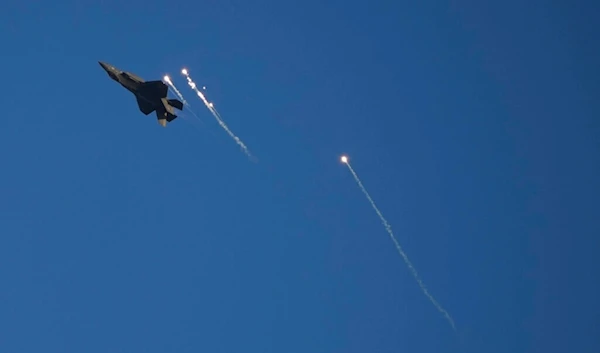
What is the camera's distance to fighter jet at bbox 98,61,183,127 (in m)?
74.9

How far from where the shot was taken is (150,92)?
75.3 m

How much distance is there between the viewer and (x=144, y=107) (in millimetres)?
77438

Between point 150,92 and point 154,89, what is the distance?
62 cm

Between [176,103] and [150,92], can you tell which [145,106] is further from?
[176,103]

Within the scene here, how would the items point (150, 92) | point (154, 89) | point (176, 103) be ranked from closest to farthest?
1. point (154, 89)
2. point (150, 92)
3. point (176, 103)

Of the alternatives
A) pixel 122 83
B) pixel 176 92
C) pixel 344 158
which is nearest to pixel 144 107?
pixel 122 83

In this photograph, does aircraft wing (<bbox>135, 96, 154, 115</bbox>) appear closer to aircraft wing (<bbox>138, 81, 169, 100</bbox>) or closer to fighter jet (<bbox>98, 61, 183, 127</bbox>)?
fighter jet (<bbox>98, 61, 183, 127</bbox>)

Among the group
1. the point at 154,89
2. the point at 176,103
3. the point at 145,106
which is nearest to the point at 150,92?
the point at 154,89

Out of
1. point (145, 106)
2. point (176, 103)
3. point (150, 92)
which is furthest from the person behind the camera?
point (145, 106)

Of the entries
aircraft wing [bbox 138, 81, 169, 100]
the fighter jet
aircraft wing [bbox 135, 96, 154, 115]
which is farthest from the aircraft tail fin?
aircraft wing [bbox 135, 96, 154, 115]

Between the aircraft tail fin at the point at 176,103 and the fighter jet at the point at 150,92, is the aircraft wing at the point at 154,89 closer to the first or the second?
the fighter jet at the point at 150,92

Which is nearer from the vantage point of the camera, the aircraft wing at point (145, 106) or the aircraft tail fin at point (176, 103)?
the aircraft tail fin at point (176, 103)

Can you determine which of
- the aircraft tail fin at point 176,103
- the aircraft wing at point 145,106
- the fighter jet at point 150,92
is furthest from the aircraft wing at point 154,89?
the aircraft wing at point 145,106

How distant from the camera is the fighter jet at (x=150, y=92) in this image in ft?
246
